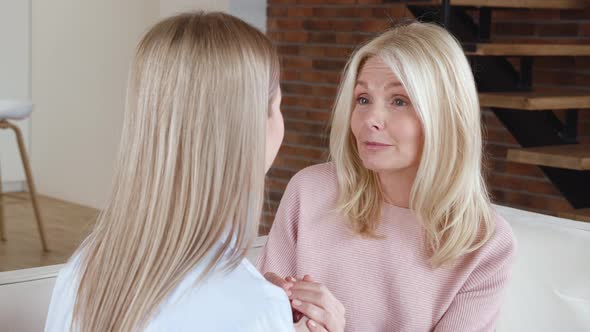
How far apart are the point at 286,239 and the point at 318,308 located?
50 cm

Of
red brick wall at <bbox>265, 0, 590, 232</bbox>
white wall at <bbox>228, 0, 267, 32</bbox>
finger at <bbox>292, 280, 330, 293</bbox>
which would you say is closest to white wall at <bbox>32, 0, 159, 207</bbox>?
white wall at <bbox>228, 0, 267, 32</bbox>

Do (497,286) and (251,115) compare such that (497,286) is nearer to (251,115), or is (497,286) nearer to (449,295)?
(449,295)

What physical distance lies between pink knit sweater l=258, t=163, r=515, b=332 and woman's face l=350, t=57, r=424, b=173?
0.12 meters

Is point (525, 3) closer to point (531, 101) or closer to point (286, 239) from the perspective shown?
point (531, 101)

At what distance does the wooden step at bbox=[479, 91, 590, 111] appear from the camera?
3.06 meters

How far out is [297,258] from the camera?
185 centimetres

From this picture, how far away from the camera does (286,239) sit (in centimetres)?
188

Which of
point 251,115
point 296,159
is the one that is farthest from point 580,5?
point 251,115

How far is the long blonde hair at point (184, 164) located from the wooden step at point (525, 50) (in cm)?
215

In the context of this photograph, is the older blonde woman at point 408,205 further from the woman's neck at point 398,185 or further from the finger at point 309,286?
the finger at point 309,286

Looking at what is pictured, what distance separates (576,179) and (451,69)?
5.86ft

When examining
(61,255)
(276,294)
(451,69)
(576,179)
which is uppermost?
(451,69)

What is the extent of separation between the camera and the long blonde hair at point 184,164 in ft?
3.34

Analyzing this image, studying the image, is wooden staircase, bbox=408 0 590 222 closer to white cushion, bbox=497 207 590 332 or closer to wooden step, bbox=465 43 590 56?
wooden step, bbox=465 43 590 56
